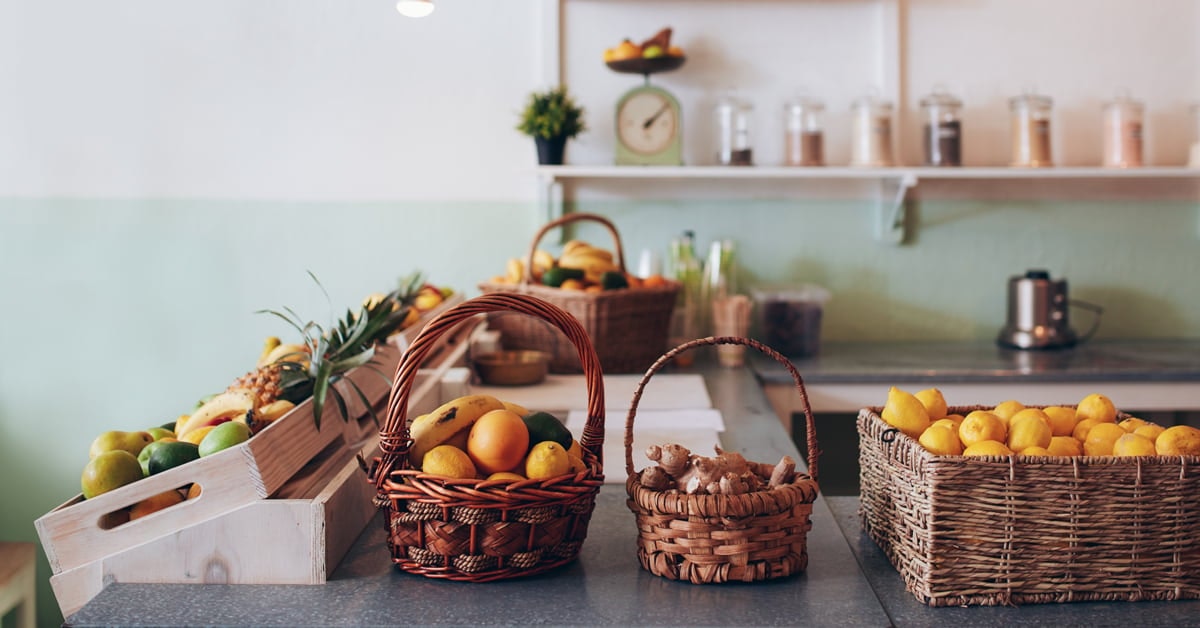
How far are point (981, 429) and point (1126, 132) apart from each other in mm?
2383

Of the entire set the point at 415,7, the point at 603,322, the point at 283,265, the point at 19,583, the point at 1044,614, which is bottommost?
the point at 19,583

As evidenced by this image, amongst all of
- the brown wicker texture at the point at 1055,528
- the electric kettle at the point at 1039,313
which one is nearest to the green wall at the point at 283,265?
the electric kettle at the point at 1039,313

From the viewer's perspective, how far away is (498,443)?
124 centimetres

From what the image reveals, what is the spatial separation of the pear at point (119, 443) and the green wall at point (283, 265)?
1919 mm

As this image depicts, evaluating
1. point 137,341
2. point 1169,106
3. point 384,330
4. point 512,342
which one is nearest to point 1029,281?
point 1169,106

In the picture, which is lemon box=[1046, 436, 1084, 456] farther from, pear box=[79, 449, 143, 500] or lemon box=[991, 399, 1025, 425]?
pear box=[79, 449, 143, 500]

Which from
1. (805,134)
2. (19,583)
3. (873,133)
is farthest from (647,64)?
(19,583)

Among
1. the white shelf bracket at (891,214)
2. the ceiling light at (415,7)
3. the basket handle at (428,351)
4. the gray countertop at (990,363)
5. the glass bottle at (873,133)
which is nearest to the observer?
the basket handle at (428,351)

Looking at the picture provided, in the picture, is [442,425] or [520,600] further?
[442,425]

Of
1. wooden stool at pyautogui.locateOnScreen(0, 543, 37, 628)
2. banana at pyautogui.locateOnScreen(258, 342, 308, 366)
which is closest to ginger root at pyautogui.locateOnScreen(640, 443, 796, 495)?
banana at pyautogui.locateOnScreen(258, 342, 308, 366)

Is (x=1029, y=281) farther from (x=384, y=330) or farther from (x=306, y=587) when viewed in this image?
(x=306, y=587)

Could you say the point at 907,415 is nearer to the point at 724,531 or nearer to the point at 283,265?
the point at 724,531

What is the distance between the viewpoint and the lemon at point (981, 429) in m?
1.21

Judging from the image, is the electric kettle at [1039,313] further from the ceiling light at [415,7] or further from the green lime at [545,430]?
the green lime at [545,430]
